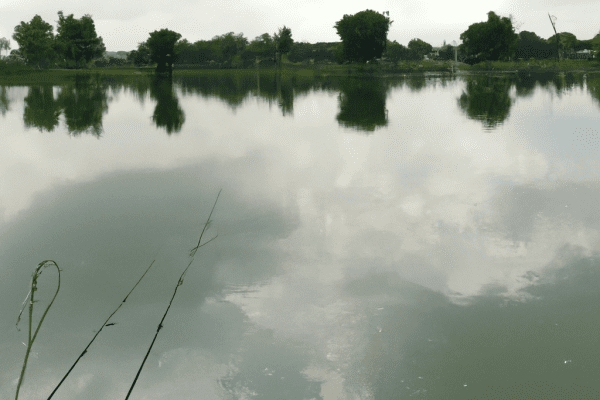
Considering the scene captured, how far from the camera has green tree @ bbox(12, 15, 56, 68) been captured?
7350 cm

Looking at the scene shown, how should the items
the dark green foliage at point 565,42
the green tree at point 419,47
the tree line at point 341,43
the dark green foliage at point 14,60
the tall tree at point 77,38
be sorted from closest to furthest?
the tree line at point 341,43 → the dark green foliage at point 14,60 → the tall tree at point 77,38 → the dark green foliage at point 565,42 → the green tree at point 419,47

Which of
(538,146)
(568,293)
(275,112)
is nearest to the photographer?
(568,293)

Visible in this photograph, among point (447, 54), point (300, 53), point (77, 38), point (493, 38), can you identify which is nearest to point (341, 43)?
point (493, 38)

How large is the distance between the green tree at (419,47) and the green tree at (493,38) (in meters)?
47.9

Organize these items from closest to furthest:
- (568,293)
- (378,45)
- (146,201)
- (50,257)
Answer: (568,293), (50,257), (146,201), (378,45)

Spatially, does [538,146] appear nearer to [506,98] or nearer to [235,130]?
[235,130]

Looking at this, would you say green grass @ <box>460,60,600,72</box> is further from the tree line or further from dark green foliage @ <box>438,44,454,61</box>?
dark green foliage @ <box>438,44,454,61</box>

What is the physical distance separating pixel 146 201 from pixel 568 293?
224 inches

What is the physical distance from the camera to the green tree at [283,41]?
10081 centimetres

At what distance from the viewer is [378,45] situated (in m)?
79.2

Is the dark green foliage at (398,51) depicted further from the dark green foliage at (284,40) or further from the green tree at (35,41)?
the green tree at (35,41)

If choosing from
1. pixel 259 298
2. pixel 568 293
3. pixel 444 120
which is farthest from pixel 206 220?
pixel 444 120

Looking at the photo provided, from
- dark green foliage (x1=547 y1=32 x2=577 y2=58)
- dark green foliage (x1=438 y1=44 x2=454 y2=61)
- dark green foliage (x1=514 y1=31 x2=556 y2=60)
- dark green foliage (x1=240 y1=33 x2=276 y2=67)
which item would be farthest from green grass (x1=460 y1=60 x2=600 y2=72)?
dark green foliage (x1=240 y1=33 x2=276 y2=67)

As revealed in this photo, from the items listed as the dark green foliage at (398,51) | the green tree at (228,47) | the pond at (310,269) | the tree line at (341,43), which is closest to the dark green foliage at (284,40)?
the tree line at (341,43)
